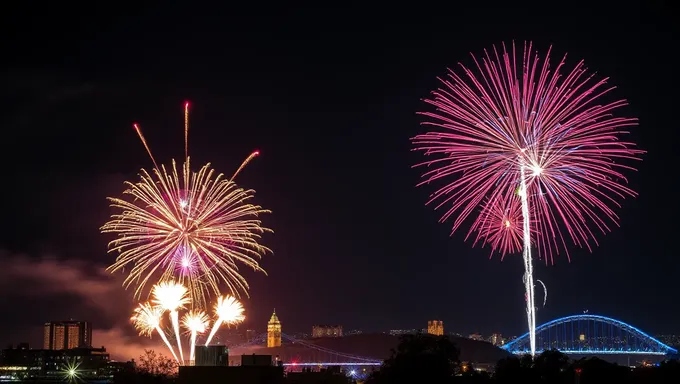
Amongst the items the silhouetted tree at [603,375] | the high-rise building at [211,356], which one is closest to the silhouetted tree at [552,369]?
the silhouetted tree at [603,375]

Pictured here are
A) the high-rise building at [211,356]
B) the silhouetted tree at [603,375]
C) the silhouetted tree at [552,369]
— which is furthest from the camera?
the silhouetted tree at [552,369]

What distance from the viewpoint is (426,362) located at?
91.9 m

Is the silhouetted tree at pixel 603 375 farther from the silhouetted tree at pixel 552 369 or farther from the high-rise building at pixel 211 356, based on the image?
the high-rise building at pixel 211 356

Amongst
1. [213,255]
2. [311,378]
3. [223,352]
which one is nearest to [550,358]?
[311,378]

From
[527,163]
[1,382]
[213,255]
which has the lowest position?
[1,382]

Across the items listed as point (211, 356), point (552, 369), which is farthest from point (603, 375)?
point (211, 356)

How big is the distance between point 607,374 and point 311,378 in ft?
138

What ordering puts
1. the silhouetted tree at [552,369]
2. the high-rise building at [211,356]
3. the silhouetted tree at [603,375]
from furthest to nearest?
the silhouetted tree at [552,369], the silhouetted tree at [603,375], the high-rise building at [211,356]

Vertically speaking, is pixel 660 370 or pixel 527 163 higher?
pixel 527 163

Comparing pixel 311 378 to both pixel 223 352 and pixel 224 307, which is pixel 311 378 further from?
pixel 224 307

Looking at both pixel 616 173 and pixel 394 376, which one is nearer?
pixel 616 173

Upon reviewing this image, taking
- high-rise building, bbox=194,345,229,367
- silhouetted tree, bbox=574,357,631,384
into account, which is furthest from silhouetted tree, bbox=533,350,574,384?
high-rise building, bbox=194,345,229,367

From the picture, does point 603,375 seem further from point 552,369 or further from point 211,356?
point 211,356

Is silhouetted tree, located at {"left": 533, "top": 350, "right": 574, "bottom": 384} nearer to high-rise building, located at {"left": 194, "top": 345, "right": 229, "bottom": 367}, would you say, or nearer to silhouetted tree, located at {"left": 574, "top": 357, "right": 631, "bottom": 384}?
silhouetted tree, located at {"left": 574, "top": 357, "right": 631, "bottom": 384}
